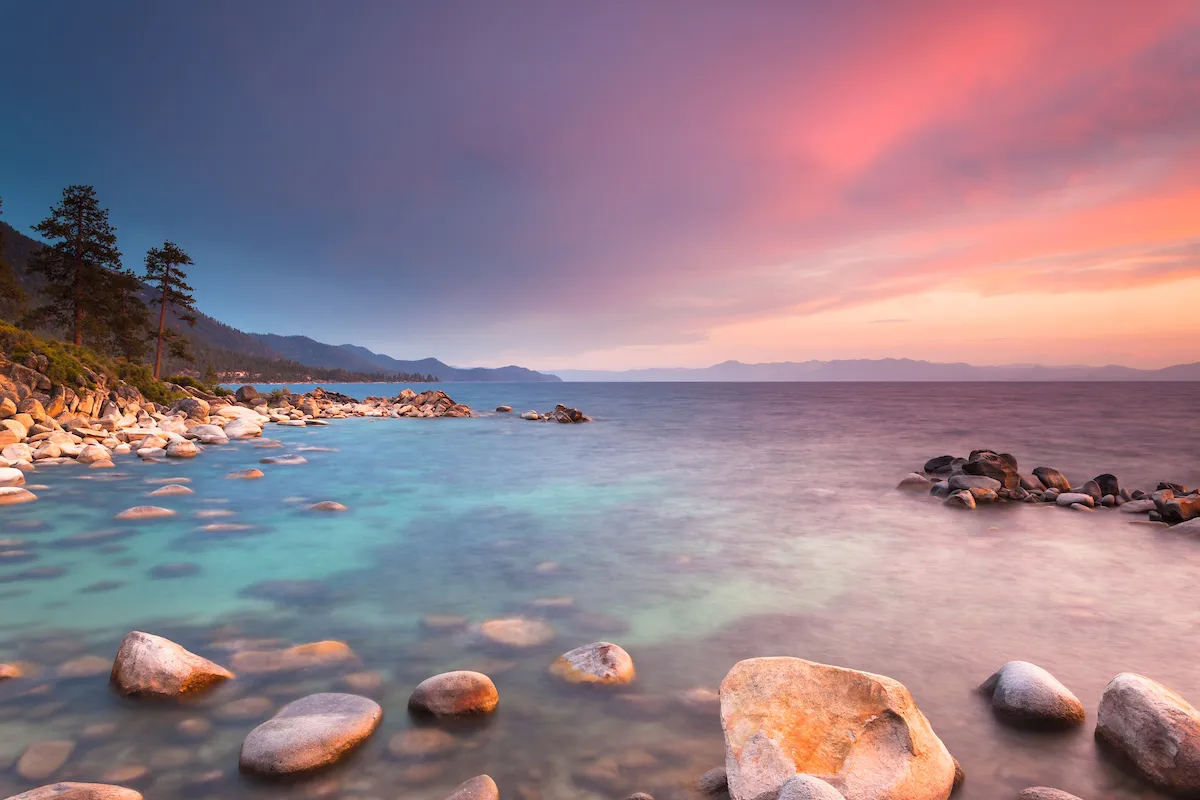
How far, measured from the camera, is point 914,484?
56.0 ft

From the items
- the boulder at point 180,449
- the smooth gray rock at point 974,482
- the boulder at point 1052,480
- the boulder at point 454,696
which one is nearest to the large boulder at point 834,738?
the boulder at point 454,696

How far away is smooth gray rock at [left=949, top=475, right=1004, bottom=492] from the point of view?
1505cm

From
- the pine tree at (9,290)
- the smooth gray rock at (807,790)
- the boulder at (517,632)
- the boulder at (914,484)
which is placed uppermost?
the pine tree at (9,290)

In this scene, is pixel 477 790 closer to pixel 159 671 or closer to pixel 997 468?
pixel 159 671

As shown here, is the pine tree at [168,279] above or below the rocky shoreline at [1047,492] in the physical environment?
above

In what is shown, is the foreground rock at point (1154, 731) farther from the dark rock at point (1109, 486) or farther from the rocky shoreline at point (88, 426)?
the rocky shoreline at point (88, 426)

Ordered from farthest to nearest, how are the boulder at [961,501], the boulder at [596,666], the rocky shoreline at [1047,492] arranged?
the boulder at [961,501], the rocky shoreline at [1047,492], the boulder at [596,666]

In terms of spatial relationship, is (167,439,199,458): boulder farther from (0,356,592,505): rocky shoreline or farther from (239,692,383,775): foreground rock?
(239,692,383,775): foreground rock

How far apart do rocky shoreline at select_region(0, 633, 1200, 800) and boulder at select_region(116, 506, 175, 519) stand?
7456mm

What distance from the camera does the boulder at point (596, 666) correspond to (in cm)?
535

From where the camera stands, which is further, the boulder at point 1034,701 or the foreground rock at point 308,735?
the boulder at point 1034,701

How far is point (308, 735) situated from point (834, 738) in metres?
3.86

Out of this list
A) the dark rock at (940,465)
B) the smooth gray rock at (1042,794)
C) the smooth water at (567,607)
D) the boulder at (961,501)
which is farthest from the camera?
the dark rock at (940,465)

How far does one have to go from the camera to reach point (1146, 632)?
681cm
